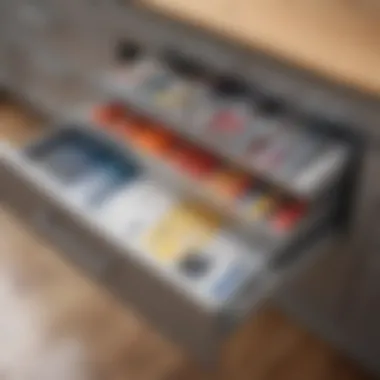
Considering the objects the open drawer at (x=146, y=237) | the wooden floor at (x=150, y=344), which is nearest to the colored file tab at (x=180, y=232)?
the open drawer at (x=146, y=237)

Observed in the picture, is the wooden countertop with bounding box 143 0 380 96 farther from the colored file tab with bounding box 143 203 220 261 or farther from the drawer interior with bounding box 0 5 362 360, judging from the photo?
the colored file tab with bounding box 143 203 220 261

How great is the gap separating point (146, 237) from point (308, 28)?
420mm

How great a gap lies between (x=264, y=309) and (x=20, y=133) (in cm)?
87

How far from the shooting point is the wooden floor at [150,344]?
135 cm

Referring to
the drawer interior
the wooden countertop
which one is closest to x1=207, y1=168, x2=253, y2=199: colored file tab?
the drawer interior

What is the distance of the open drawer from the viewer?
3.20 ft

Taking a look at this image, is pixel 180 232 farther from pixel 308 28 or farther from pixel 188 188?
pixel 308 28

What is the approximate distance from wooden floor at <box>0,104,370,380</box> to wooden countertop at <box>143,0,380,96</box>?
507 mm

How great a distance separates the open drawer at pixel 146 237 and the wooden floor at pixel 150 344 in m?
0.18

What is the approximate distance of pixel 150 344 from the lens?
1.40 metres

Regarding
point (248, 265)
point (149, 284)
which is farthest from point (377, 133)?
point (149, 284)

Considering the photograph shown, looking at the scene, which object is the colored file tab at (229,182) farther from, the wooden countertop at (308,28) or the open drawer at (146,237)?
the wooden countertop at (308,28)

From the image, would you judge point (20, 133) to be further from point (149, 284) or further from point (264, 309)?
point (149, 284)

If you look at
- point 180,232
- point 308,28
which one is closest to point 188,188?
point 180,232
